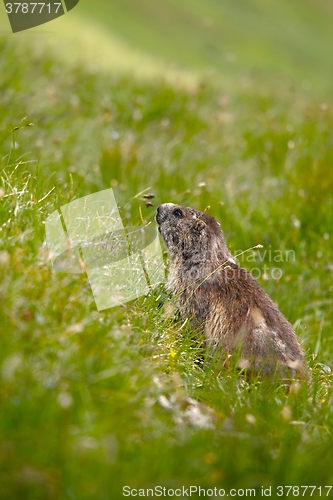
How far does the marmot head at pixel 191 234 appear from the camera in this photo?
17.8 ft

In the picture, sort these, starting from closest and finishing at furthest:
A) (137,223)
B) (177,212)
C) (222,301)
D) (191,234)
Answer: (222,301) < (191,234) < (177,212) < (137,223)

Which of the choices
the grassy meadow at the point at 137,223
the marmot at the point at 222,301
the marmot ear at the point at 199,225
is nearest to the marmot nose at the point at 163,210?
the marmot at the point at 222,301

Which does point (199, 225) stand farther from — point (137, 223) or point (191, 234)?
point (137, 223)

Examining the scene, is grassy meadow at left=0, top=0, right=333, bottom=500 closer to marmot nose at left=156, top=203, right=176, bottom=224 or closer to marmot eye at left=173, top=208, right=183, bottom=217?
marmot nose at left=156, top=203, right=176, bottom=224

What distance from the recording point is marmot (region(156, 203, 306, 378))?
458 cm

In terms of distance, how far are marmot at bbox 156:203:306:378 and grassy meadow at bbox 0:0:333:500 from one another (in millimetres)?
236

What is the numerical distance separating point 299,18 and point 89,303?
23.7m

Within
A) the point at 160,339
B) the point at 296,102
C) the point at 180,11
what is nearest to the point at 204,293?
the point at 160,339

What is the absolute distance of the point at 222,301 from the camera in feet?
16.3

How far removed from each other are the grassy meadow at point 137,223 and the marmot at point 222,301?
0.24 metres

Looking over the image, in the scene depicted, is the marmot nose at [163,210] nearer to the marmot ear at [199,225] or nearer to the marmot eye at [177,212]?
the marmot eye at [177,212]

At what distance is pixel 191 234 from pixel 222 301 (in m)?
0.86

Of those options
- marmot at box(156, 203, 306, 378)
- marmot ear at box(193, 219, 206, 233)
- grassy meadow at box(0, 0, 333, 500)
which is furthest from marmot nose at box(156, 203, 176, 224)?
grassy meadow at box(0, 0, 333, 500)

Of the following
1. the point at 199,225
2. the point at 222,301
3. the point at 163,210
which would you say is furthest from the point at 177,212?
the point at 222,301
